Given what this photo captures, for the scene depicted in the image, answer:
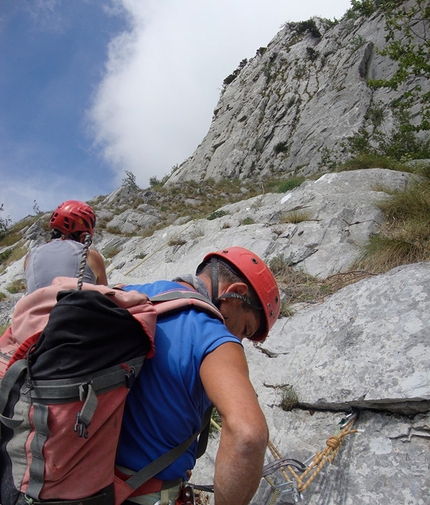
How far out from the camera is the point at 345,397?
2.52 meters

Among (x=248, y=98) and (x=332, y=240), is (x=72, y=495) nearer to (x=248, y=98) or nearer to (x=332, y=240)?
Result: (x=332, y=240)

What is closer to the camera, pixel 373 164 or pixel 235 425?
pixel 235 425

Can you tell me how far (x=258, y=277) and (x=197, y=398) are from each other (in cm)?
73

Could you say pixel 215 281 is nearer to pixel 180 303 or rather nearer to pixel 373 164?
pixel 180 303

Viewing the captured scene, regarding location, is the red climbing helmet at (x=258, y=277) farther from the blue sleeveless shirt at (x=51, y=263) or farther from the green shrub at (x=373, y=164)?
the green shrub at (x=373, y=164)

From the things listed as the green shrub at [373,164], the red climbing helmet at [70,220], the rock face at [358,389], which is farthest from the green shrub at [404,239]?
the green shrub at [373,164]

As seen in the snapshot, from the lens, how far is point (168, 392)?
138cm

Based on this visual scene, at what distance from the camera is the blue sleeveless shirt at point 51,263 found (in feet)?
9.80

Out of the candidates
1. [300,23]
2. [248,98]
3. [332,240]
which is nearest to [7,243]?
[332,240]

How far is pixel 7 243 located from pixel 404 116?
2398 cm

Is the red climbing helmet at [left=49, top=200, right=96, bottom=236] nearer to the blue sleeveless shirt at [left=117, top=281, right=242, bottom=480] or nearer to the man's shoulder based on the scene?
the man's shoulder

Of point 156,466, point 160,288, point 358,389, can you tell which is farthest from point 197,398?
point 358,389

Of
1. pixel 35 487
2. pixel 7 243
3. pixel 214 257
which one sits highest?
pixel 7 243

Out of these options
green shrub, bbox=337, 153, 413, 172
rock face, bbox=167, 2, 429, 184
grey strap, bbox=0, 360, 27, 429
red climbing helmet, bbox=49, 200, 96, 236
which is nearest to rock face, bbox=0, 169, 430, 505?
grey strap, bbox=0, 360, 27, 429
